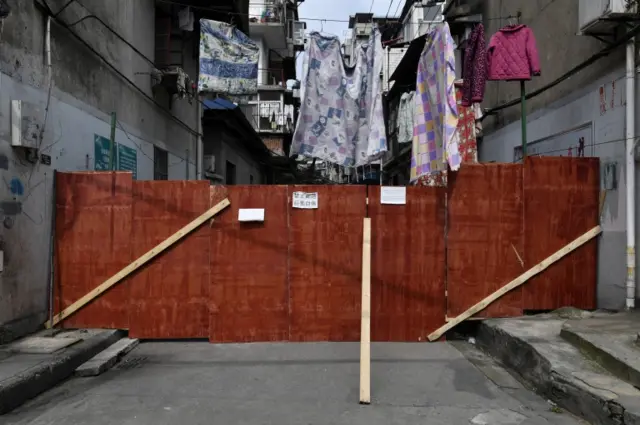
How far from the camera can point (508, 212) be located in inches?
282

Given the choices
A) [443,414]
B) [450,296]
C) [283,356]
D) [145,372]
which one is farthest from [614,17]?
[145,372]

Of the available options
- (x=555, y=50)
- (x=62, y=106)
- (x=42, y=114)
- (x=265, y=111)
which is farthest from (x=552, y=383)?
(x=265, y=111)

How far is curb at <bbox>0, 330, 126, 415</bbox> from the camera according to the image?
14.8ft

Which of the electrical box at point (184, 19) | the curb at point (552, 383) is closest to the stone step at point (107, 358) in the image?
the curb at point (552, 383)

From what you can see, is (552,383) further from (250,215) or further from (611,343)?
(250,215)

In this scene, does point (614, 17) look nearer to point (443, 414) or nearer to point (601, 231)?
point (601, 231)

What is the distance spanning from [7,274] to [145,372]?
2013 millimetres

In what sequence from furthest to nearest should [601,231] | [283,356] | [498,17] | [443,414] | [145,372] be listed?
[498,17]
[601,231]
[283,356]
[145,372]
[443,414]

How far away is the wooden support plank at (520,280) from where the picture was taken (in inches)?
278

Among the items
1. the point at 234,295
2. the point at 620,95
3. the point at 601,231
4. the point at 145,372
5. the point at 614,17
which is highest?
the point at 614,17

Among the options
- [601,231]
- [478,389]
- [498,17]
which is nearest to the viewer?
[478,389]

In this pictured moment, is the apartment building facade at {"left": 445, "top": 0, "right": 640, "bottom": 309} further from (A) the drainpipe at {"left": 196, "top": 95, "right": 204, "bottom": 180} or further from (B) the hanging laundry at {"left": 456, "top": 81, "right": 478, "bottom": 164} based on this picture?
(A) the drainpipe at {"left": 196, "top": 95, "right": 204, "bottom": 180}

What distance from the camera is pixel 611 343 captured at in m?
5.04

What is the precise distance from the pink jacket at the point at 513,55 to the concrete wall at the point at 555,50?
765 mm
